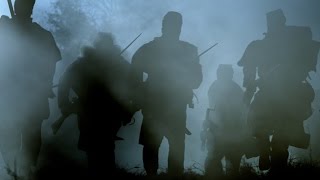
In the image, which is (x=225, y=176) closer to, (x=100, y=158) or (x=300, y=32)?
(x=100, y=158)

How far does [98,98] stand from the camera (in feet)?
22.6

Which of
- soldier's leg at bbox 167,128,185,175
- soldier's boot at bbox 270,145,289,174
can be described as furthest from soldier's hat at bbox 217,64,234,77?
soldier's leg at bbox 167,128,185,175

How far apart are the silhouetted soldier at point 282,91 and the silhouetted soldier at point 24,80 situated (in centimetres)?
297

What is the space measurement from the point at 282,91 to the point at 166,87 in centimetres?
161

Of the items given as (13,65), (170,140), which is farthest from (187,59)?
(13,65)

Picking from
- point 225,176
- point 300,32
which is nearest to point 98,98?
point 225,176

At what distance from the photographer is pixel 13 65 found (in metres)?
6.11

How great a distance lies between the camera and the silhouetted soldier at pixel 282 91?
660cm

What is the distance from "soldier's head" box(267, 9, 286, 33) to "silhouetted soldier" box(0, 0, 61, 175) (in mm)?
3145

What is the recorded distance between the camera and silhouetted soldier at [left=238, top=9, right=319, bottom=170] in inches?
260

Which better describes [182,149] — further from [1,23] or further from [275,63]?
[1,23]

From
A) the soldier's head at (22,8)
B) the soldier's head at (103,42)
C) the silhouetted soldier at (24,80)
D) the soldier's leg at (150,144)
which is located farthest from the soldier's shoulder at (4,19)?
the soldier's leg at (150,144)

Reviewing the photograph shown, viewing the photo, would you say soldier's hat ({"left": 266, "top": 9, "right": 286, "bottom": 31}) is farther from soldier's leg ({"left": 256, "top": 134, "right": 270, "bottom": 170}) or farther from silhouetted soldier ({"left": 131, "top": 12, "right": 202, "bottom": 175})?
soldier's leg ({"left": 256, "top": 134, "right": 270, "bottom": 170})

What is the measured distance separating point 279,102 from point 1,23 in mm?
3836
